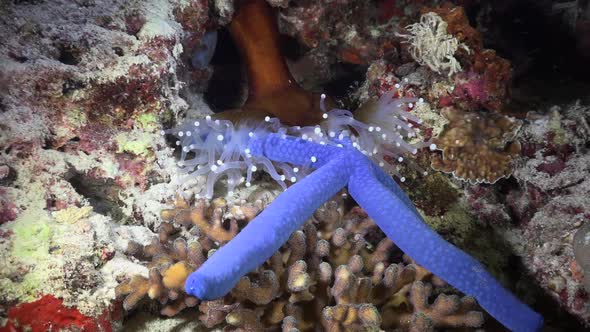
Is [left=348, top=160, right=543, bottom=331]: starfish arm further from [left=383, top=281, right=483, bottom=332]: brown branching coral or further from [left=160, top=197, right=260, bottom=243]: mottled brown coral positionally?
[left=160, top=197, right=260, bottom=243]: mottled brown coral

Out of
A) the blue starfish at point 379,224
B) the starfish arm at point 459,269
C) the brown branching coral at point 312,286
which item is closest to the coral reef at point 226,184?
the brown branching coral at point 312,286

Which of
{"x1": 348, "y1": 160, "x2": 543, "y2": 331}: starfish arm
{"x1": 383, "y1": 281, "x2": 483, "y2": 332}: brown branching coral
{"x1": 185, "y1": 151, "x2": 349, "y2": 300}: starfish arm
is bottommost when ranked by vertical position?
{"x1": 383, "y1": 281, "x2": 483, "y2": 332}: brown branching coral

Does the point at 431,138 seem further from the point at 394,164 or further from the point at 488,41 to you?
the point at 488,41

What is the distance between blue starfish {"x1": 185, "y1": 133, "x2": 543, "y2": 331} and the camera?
1.68 m

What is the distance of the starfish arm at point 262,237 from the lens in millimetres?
1579

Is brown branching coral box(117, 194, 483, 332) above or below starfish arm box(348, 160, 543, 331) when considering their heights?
below

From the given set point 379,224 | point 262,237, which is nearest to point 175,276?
point 262,237

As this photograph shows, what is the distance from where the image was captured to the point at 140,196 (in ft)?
10.1

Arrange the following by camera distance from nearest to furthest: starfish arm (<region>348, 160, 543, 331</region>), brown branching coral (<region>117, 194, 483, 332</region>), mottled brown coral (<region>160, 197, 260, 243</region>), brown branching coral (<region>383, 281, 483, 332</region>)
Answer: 1. starfish arm (<region>348, 160, 543, 331</region>)
2. brown branching coral (<region>117, 194, 483, 332</region>)
3. brown branching coral (<region>383, 281, 483, 332</region>)
4. mottled brown coral (<region>160, 197, 260, 243</region>)

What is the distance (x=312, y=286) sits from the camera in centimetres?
263

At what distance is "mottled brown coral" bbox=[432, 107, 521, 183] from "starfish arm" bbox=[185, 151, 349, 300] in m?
1.50

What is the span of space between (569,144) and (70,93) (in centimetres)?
404

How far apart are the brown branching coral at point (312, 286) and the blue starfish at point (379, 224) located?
14.6 inches

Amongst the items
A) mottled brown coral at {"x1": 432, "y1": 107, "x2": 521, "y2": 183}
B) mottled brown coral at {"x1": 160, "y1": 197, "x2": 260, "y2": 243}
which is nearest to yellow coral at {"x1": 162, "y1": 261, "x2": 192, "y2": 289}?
mottled brown coral at {"x1": 160, "y1": 197, "x2": 260, "y2": 243}
